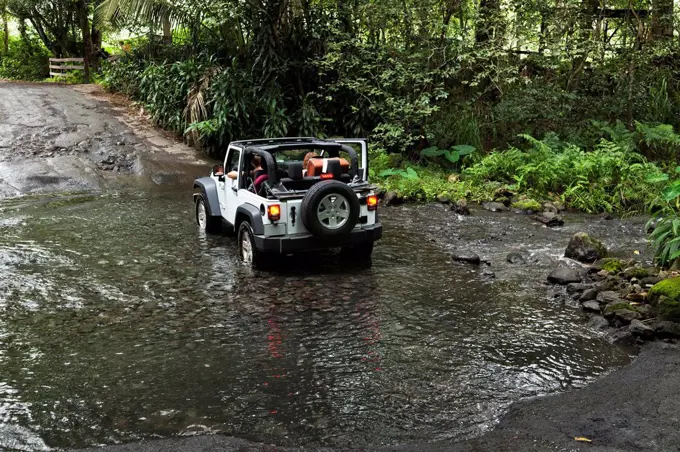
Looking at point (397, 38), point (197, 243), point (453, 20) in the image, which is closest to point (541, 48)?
point (453, 20)

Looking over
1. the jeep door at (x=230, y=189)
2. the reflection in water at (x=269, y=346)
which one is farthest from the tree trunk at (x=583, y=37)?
the jeep door at (x=230, y=189)

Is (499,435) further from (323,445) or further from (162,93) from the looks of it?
(162,93)

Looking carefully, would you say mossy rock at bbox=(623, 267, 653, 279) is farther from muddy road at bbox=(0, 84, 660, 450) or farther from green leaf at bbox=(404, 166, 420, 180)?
green leaf at bbox=(404, 166, 420, 180)

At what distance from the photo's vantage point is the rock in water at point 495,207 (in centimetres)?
1270

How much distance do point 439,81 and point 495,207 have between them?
5336 millimetres

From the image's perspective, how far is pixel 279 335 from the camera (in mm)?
6441

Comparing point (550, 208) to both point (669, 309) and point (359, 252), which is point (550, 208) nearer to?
point (359, 252)

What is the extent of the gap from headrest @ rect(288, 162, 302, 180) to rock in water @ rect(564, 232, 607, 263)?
3.97 m

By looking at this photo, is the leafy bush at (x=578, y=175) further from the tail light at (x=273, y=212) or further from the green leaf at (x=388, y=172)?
the tail light at (x=273, y=212)

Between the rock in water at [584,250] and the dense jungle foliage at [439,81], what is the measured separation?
15.4ft

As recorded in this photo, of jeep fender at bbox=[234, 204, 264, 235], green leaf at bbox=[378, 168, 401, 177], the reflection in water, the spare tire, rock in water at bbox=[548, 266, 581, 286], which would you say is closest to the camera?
the reflection in water

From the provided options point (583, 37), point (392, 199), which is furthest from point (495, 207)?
point (583, 37)

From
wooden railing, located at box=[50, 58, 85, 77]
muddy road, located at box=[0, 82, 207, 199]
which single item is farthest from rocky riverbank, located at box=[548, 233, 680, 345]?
wooden railing, located at box=[50, 58, 85, 77]

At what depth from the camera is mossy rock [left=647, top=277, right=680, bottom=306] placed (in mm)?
6406
